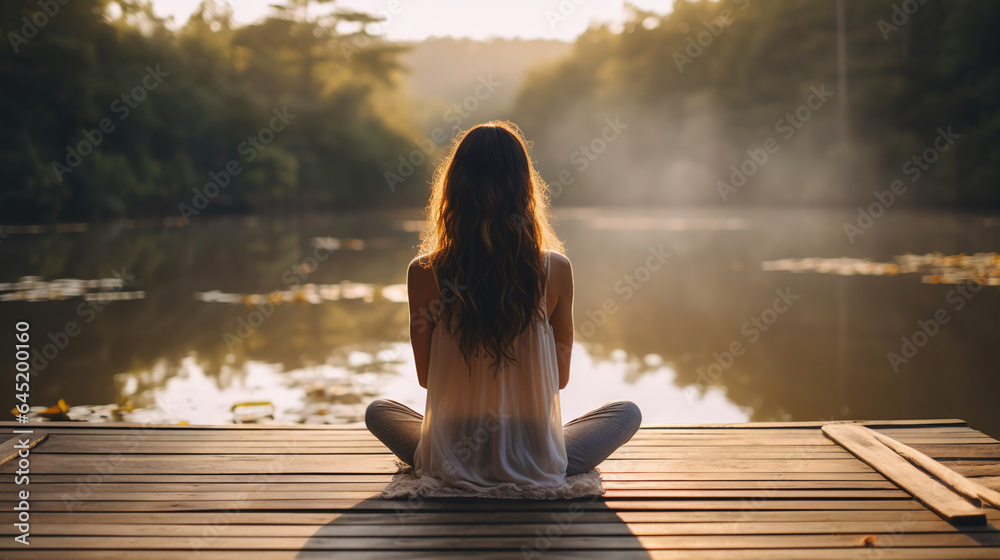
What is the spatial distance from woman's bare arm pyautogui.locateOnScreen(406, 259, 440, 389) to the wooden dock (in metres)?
0.39

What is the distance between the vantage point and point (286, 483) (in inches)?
86.2

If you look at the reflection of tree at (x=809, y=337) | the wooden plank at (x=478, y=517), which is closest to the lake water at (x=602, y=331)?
the reflection of tree at (x=809, y=337)

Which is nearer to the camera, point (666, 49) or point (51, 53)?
point (51, 53)

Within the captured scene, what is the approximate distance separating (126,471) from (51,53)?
20.2m

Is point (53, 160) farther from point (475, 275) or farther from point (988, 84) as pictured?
point (988, 84)

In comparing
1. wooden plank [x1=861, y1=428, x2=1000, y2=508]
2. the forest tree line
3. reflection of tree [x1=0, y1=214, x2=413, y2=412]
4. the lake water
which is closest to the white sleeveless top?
wooden plank [x1=861, y1=428, x2=1000, y2=508]

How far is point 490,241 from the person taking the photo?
1.87m

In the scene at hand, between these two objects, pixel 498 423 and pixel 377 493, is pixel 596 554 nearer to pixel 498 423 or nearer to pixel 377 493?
pixel 498 423

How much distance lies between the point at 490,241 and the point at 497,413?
1.47 ft

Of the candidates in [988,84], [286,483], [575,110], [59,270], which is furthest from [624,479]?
[575,110]

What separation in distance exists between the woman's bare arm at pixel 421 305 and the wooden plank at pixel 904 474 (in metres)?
1.31

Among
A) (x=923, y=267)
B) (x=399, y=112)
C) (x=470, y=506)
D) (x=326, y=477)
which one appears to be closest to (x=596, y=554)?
(x=470, y=506)

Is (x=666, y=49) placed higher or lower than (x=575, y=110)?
lower

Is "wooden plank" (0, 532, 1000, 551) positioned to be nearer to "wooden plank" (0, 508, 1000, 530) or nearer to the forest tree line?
"wooden plank" (0, 508, 1000, 530)
